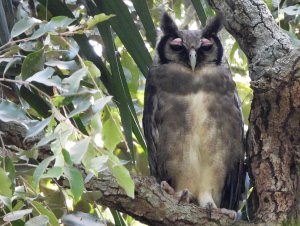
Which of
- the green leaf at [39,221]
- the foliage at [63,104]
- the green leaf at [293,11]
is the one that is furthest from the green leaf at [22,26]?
the green leaf at [293,11]

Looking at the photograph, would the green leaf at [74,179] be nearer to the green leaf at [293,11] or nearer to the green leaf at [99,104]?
the green leaf at [99,104]

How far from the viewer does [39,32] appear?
1.15m

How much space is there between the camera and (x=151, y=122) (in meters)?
2.37

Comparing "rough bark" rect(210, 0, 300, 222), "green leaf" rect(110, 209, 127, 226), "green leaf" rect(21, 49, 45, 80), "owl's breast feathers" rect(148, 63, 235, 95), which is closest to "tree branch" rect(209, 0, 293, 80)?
"rough bark" rect(210, 0, 300, 222)

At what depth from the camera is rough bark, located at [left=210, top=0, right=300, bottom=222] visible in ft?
5.25

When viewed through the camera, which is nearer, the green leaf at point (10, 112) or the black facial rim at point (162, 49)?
the green leaf at point (10, 112)

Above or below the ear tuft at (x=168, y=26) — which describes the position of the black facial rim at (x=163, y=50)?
below

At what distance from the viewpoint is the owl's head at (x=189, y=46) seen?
2.38m

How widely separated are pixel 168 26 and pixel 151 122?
1.25 feet

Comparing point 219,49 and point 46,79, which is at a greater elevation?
point 46,79

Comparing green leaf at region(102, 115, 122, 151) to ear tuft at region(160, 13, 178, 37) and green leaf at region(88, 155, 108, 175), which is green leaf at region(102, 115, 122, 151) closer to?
green leaf at region(88, 155, 108, 175)

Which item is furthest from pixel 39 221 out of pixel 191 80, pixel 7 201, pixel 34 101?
pixel 191 80

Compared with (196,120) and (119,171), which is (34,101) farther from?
(196,120)

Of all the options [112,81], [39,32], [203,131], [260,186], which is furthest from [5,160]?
[203,131]
